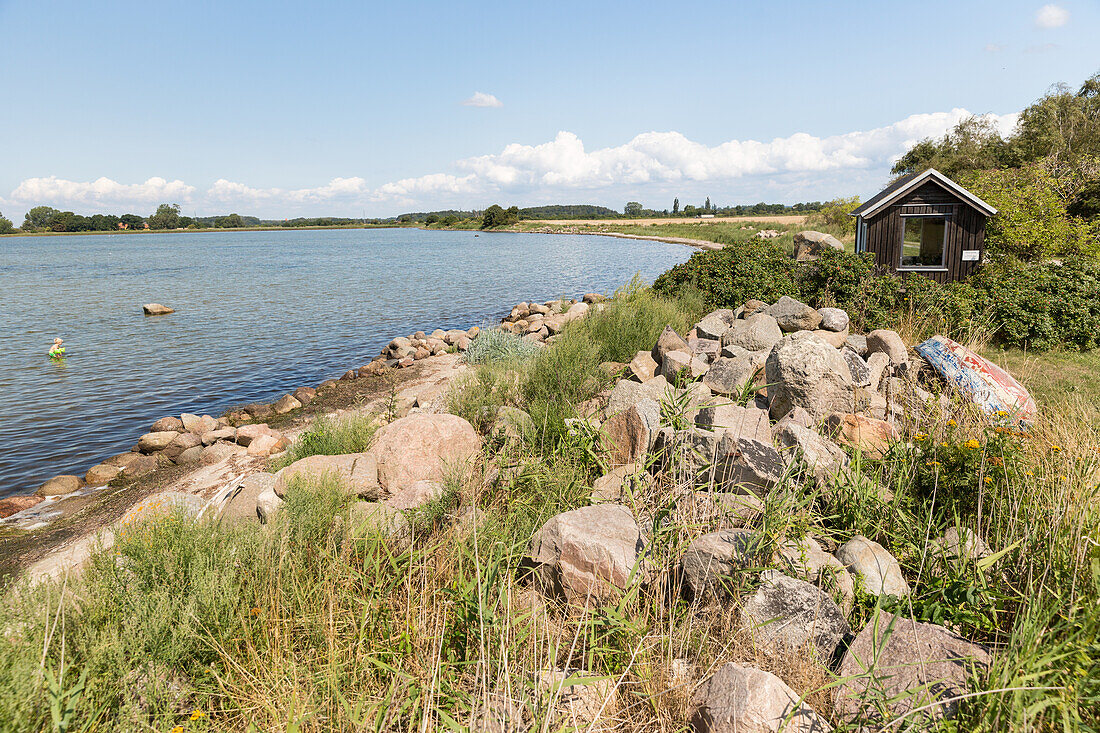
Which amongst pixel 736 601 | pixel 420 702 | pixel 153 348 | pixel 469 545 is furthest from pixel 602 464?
pixel 153 348

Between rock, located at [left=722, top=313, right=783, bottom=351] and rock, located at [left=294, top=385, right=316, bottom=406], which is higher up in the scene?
rock, located at [left=722, top=313, right=783, bottom=351]

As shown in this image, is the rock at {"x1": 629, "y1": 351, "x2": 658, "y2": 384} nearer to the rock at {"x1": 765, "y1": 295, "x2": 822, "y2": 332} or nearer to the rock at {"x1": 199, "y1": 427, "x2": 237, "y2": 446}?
the rock at {"x1": 765, "y1": 295, "x2": 822, "y2": 332}

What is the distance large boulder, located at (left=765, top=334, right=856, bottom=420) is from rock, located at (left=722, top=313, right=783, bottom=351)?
2985mm

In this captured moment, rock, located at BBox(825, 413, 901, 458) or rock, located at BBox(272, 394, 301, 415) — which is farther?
rock, located at BBox(272, 394, 301, 415)

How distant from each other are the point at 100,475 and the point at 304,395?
441 centimetres

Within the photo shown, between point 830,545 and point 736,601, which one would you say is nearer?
point 736,601

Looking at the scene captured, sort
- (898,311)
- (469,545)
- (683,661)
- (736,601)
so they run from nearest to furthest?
(683,661) < (736,601) < (469,545) < (898,311)

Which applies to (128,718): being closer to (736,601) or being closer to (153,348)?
(736,601)

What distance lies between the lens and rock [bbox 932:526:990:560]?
3.47 meters

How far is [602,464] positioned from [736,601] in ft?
7.04

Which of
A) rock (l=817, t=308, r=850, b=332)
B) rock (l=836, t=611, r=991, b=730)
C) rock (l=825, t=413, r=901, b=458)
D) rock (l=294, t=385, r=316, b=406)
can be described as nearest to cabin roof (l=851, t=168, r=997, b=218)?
rock (l=817, t=308, r=850, b=332)

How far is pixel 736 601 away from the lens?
327 cm

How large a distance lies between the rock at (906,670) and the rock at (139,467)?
36.0 feet

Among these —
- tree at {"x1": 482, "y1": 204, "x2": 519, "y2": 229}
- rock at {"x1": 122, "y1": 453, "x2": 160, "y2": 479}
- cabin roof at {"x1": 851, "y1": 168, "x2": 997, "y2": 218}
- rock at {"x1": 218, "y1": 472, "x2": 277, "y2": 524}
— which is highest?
tree at {"x1": 482, "y1": 204, "x2": 519, "y2": 229}
